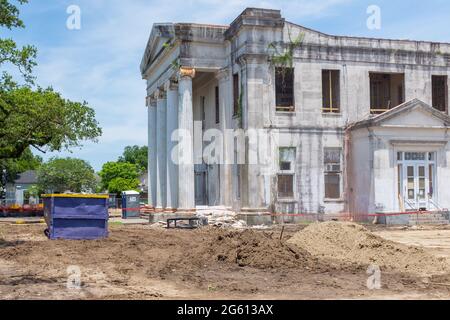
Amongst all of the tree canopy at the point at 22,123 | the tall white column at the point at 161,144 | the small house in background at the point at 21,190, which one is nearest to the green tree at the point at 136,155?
the small house in background at the point at 21,190

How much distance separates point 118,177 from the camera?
289 ft

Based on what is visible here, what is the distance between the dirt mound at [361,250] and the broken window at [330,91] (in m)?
13.7

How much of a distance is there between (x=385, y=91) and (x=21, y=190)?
69197mm

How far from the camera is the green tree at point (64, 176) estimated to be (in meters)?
82.1

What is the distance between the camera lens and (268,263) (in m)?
14.1

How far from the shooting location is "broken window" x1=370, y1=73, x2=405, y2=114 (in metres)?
32.9

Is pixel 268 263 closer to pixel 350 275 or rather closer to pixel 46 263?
pixel 350 275

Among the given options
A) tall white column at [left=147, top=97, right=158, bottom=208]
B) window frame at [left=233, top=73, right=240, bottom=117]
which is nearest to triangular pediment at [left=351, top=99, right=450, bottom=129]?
window frame at [left=233, top=73, right=240, bottom=117]

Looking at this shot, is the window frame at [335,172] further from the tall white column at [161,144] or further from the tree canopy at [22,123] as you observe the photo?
the tree canopy at [22,123]

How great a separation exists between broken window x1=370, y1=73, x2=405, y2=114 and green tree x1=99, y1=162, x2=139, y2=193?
55789 mm

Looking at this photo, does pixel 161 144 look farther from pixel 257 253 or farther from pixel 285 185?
pixel 257 253

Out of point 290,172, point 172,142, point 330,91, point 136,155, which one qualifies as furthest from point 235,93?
point 136,155

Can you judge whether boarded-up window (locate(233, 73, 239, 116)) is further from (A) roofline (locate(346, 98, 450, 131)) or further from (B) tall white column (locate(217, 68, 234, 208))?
(A) roofline (locate(346, 98, 450, 131))

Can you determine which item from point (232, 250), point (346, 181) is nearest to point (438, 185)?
point (346, 181)
